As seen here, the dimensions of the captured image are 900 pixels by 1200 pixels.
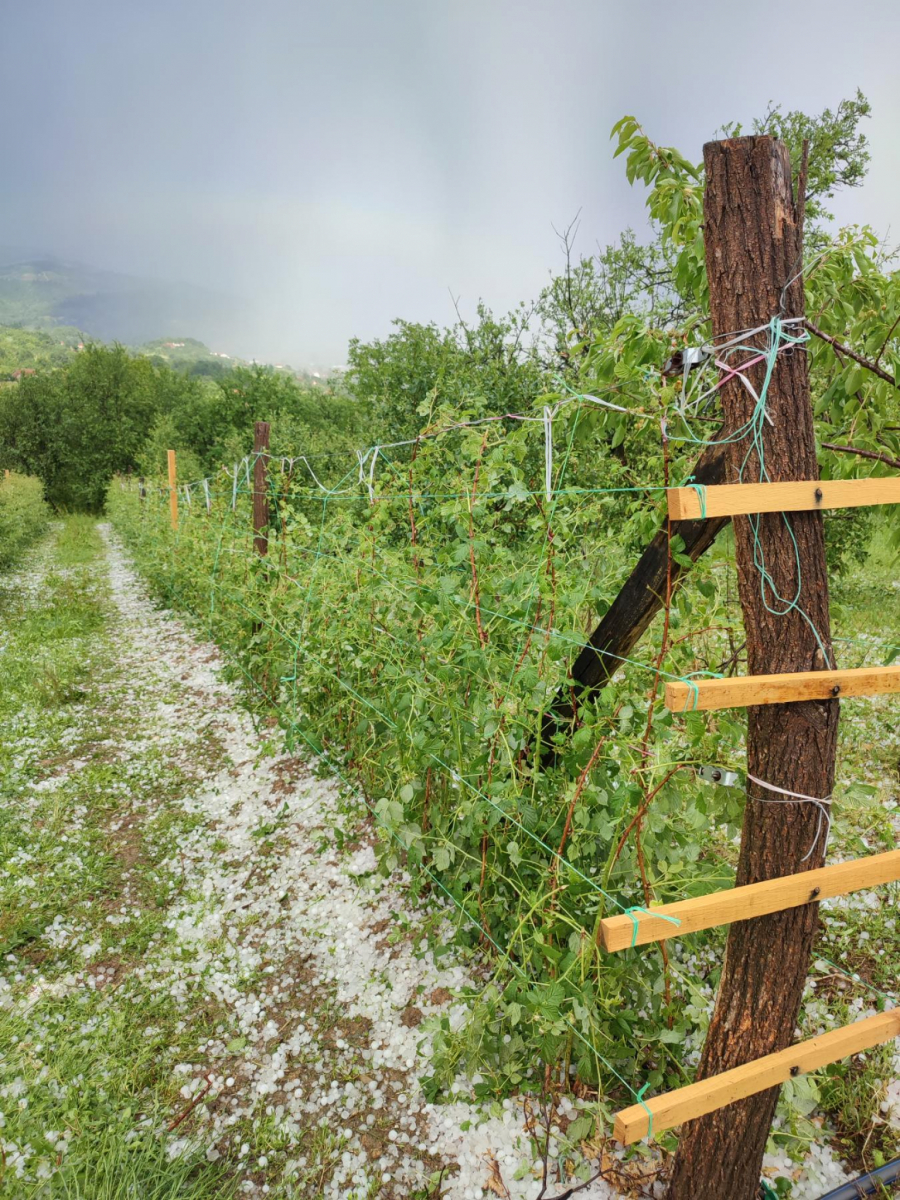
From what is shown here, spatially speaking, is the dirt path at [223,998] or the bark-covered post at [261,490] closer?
the dirt path at [223,998]

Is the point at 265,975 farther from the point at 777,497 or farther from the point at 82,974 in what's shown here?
the point at 777,497

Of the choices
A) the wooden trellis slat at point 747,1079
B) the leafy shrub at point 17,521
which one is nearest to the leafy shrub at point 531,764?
the wooden trellis slat at point 747,1079

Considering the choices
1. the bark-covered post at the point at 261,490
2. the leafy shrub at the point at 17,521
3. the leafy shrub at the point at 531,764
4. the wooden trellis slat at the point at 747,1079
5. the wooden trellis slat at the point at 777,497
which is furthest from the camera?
the leafy shrub at the point at 17,521

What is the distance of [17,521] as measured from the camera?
468 inches

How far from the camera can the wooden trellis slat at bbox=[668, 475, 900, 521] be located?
1130mm

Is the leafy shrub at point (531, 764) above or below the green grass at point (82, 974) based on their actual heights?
above

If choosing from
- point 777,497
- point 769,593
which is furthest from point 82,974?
point 777,497

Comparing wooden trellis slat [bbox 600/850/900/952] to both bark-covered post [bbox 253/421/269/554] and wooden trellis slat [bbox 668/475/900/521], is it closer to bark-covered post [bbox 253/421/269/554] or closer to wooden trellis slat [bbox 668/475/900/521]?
wooden trellis slat [bbox 668/475/900/521]

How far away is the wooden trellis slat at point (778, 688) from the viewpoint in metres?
1.14

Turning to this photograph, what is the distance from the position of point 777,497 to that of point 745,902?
0.75m

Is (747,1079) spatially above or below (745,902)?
below

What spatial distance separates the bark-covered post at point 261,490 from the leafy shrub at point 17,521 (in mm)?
7410

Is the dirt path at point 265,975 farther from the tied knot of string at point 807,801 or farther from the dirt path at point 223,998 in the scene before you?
the tied knot of string at point 807,801

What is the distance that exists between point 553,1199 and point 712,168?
2.39 m
